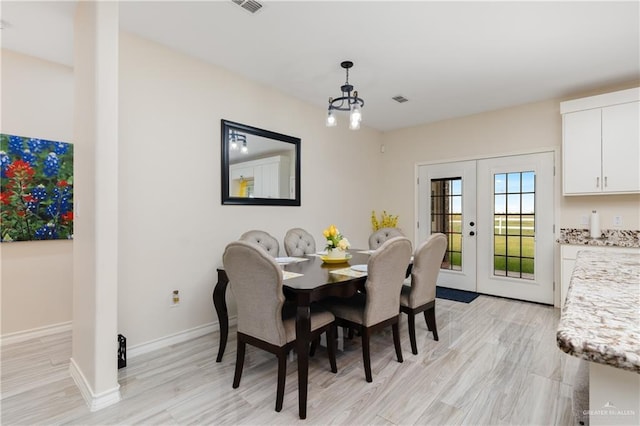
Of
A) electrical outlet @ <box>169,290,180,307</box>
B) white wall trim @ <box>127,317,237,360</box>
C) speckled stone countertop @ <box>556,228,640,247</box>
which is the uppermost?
speckled stone countertop @ <box>556,228,640,247</box>

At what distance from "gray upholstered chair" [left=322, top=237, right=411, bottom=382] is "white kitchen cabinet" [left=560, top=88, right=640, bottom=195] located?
9.04 ft

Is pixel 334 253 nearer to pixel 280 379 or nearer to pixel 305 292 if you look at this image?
pixel 305 292

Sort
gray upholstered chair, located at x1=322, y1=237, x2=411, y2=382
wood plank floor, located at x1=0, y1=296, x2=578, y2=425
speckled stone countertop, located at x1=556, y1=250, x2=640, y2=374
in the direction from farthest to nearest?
gray upholstered chair, located at x1=322, y1=237, x2=411, y2=382, wood plank floor, located at x1=0, y1=296, x2=578, y2=425, speckled stone countertop, located at x1=556, y1=250, x2=640, y2=374

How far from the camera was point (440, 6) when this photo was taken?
2.34m

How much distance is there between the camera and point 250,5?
7.66ft

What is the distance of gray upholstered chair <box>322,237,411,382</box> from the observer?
7.40ft

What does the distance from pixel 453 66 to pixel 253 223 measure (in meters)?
2.72

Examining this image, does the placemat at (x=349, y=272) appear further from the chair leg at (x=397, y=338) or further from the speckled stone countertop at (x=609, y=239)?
the speckled stone countertop at (x=609, y=239)

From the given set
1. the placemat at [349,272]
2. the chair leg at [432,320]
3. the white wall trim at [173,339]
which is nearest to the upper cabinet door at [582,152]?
the chair leg at [432,320]

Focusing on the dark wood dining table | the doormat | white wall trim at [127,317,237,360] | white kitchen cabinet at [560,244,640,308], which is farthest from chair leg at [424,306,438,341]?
white wall trim at [127,317,237,360]

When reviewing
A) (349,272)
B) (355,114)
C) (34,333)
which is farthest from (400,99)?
(34,333)

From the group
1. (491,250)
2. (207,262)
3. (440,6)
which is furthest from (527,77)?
(207,262)

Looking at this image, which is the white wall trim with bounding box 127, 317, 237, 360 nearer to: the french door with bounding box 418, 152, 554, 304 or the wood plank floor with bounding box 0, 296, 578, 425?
the wood plank floor with bounding box 0, 296, 578, 425

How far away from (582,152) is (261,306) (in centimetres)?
404
